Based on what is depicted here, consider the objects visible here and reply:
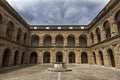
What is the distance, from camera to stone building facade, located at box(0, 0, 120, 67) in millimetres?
18239

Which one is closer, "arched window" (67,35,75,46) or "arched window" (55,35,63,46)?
"arched window" (55,35,63,46)

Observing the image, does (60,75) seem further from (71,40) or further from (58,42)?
(71,40)

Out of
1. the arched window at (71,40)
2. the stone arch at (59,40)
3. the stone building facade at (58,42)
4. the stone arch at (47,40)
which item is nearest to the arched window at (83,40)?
the stone building facade at (58,42)

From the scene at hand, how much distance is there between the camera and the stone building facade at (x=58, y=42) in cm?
1824

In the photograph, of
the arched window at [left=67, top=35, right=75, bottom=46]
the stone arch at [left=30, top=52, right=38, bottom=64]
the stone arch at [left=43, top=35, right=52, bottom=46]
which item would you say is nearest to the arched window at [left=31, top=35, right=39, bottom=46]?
the stone arch at [left=43, top=35, right=52, bottom=46]

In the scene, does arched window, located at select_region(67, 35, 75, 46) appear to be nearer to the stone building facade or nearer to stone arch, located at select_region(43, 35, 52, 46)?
the stone building facade

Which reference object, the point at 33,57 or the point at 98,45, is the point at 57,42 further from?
the point at 98,45

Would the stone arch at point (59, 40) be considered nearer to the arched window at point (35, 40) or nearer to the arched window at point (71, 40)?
the arched window at point (71, 40)

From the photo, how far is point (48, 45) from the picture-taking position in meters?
27.7

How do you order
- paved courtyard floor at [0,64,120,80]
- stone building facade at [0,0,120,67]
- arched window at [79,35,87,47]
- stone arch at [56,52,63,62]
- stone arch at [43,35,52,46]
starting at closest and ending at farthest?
paved courtyard floor at [0,64,120,80], stone building facade at [0,0,120,67], arched window at [79,35,87,47], stone arch at [56,52,63,62], stone arch at [43,35,52,46]

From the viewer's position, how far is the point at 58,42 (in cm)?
2788

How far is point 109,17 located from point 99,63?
30.4 feet

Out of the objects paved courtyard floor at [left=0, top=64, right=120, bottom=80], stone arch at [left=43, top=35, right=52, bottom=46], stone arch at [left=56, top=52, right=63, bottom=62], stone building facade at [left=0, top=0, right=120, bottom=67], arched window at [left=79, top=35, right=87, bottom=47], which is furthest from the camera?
stone arch at [left=43, top=35, right=52, bottom=46]

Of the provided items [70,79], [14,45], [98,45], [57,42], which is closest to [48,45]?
[57,42]
